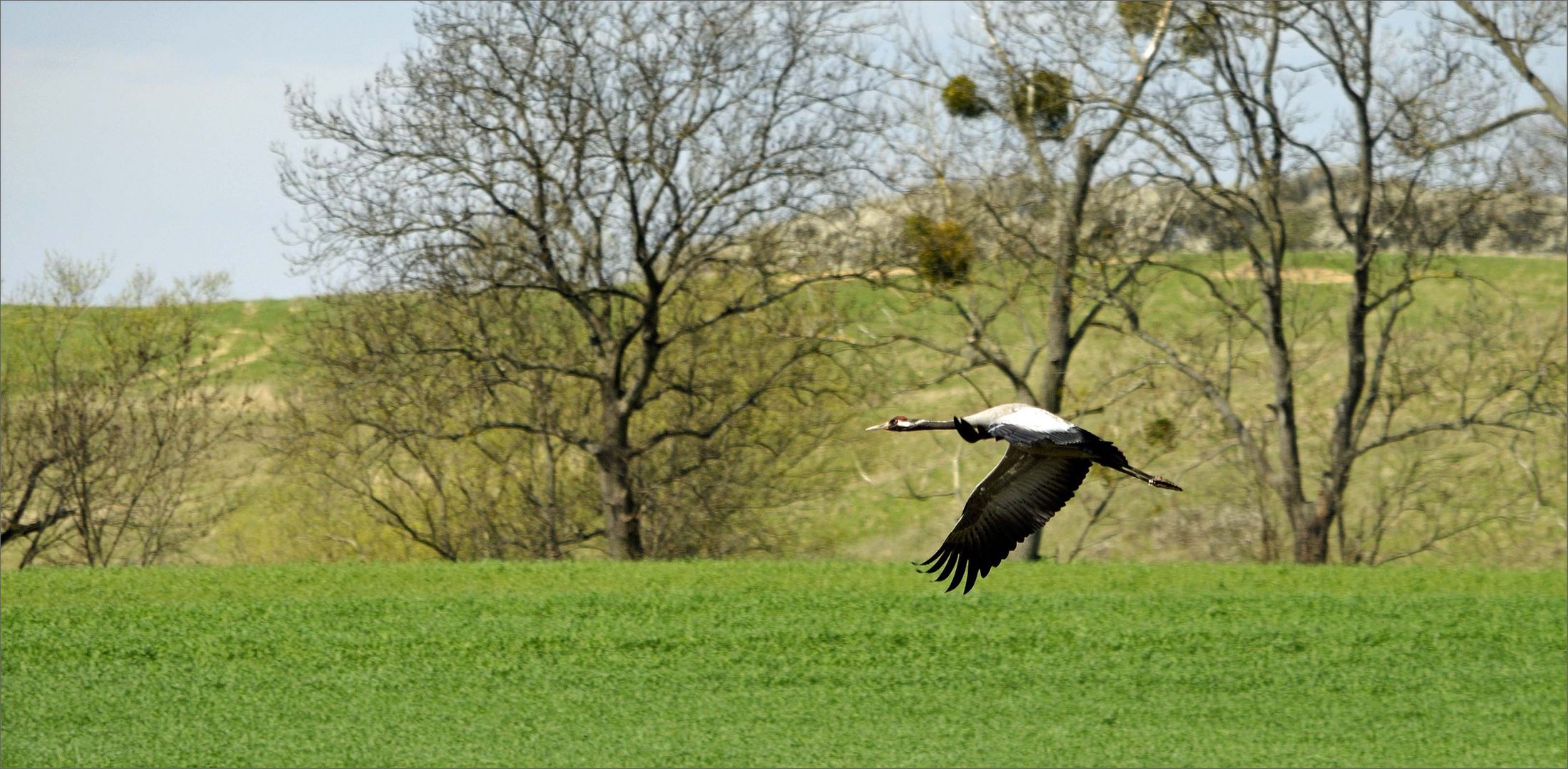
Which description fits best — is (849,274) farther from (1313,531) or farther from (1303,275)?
(1303,275)

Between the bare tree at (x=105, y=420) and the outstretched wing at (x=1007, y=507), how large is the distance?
17795 millimetres

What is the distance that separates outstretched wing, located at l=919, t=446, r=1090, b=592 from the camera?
11.2 ft

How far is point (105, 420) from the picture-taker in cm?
1934

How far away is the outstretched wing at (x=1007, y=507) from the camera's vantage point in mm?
3418

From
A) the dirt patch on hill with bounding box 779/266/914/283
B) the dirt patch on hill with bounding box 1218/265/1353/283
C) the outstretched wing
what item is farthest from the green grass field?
the outstretched wing

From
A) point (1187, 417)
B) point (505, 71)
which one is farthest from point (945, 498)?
point (505, 71)

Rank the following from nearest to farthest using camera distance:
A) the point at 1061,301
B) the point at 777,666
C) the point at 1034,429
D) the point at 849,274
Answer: the point at 1034,429, the point at 777,666, the point at 849,274, the point at 1061,301

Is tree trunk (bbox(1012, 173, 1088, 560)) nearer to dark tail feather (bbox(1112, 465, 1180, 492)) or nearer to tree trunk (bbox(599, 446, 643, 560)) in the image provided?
tree trunk (bbox(599, 446, 643, 560))

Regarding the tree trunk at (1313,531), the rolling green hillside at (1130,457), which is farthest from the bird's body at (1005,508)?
the tree trunk at (1313,531)

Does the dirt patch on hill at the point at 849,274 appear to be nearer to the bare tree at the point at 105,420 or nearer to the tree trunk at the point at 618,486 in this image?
the tree trunk at the point at 618,486

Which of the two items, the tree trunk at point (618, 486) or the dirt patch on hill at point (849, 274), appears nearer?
the dirt patch on hill at point (849, 274)

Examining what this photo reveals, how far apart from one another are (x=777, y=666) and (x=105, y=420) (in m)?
10.1

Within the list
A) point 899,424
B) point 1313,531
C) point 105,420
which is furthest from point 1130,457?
point 899,424

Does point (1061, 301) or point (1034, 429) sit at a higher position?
point (1061, 301)
